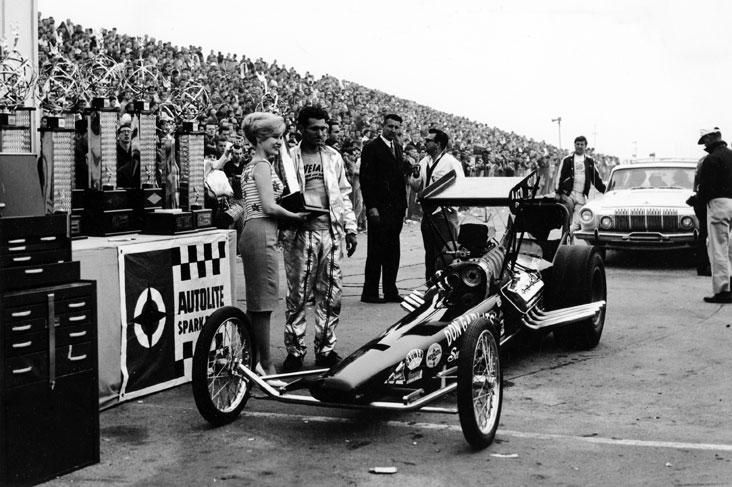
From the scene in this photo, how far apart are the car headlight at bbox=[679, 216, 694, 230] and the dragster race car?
5626 millimetres

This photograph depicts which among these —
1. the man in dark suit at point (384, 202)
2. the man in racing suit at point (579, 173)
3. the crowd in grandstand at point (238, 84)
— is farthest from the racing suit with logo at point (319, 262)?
the man in racing suit at point (579, 173)

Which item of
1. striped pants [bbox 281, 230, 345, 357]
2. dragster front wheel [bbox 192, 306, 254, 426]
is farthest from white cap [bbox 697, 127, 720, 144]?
dragster front wheel [bbox 192, 306, 254, 426]

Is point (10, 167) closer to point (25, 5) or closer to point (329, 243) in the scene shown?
point (329, 243)

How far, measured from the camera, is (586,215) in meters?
14.8

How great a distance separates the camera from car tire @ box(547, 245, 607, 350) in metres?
8.20

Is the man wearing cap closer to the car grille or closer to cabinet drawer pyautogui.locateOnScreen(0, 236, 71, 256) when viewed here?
the car grille

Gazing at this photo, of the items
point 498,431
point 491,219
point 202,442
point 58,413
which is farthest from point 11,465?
point 491,219

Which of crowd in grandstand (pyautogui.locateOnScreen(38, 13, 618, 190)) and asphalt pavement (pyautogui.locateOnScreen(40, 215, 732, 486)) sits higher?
crowd in grandstand (pyautogui.locateOnScreen(38, 13, 618, 190))

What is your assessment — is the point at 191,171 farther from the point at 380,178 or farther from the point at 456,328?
the point at 380,178

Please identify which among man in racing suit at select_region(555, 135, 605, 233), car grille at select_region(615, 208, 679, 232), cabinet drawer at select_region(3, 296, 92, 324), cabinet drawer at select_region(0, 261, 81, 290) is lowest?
cabinet drawer at select_region(3, 296, 92, 324)

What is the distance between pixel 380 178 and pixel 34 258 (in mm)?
6005

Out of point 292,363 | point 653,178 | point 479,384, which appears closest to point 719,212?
point 653,178

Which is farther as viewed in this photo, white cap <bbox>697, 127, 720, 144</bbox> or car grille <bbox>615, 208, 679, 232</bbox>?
car grille <bbox>615, 208, 679, 232</bbox>

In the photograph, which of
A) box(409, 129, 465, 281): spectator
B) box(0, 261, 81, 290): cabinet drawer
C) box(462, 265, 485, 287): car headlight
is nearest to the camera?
box(0, 261, 81, 290): cabinet drawer
